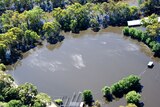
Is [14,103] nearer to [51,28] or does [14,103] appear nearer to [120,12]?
Answer: [51,28]

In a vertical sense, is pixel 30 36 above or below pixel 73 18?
below

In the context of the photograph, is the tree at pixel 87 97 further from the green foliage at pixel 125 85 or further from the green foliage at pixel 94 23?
the green foliage at pixel 94 23

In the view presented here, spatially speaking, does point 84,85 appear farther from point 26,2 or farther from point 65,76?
point 26,2

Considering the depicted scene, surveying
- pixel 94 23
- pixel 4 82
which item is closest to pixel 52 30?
pixel 94 23

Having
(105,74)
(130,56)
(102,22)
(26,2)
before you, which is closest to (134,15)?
(102,22)

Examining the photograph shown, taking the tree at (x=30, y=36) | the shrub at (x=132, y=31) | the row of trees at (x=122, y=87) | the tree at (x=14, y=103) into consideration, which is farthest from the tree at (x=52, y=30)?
the tree at (x=14, y=103)

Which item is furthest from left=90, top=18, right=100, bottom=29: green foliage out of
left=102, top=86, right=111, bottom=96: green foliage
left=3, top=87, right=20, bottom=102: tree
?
left=3, top=87, right=20, bottom=102: tree
